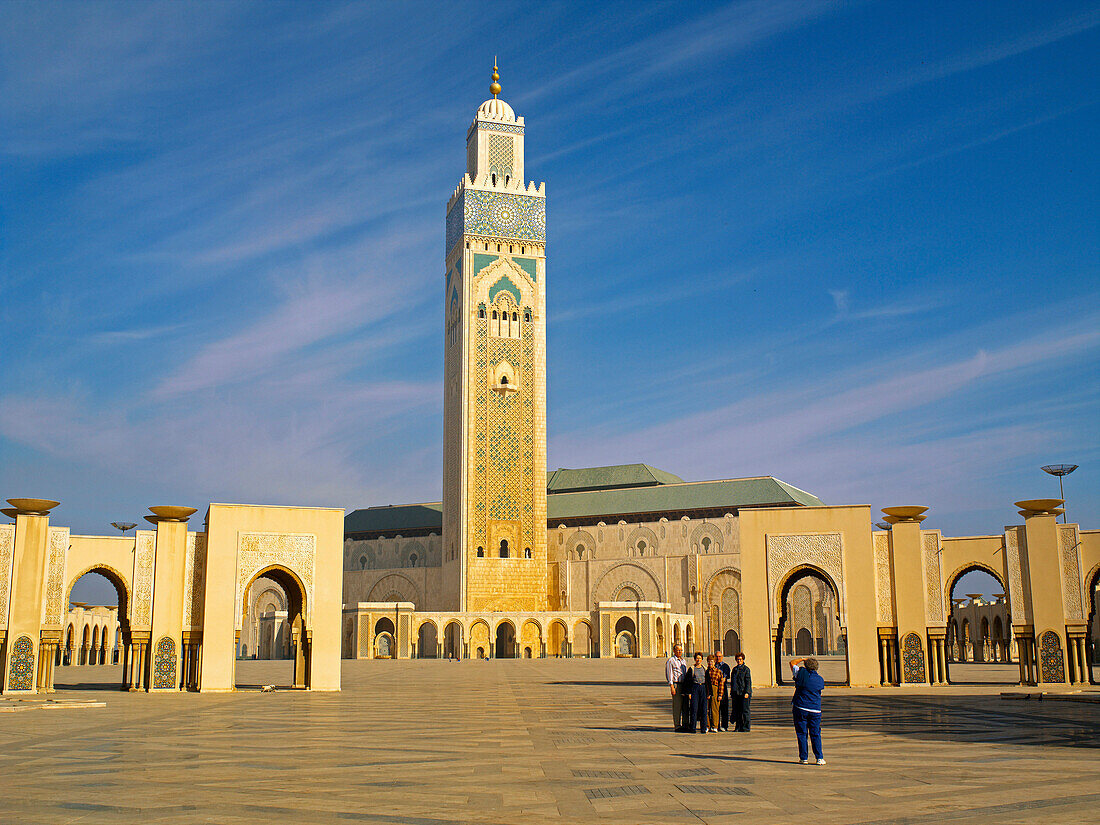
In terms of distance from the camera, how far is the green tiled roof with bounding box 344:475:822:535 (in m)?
49.2

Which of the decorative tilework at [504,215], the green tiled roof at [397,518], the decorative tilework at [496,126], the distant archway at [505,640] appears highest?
the decorative tilework at [496,126]

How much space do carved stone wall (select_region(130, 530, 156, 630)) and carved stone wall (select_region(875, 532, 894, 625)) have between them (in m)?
12.5

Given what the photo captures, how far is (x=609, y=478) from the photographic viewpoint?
54.4m

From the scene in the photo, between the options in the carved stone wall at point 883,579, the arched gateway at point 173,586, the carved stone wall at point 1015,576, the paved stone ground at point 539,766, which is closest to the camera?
the paved stone ground at point 539,766

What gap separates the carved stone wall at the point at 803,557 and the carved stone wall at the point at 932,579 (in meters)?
1.49

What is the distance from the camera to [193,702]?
15.8 meters

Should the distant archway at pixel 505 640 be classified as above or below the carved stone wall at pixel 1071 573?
below

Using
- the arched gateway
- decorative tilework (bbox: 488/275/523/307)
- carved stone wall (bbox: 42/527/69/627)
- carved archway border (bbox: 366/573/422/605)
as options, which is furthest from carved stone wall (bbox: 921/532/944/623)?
carved archway border (bbox: 366/573/422/605)

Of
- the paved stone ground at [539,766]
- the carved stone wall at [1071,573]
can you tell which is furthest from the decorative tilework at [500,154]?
the paved stone ground at [539,766]

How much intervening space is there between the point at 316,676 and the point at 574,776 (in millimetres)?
12554

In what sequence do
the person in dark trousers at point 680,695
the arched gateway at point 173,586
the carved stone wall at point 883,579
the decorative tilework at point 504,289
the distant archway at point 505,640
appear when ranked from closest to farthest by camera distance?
the person in dark trousers at point 680,695 → the arched gateway at point 173,586 → the carved stone wall at point 883,579 → the distant archway at point 505,640 → the decorative tilework at point 504,289

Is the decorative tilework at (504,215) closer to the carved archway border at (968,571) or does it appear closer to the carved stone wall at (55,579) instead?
the carved stone wall at (55,579)

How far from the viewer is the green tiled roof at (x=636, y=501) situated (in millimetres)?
49156

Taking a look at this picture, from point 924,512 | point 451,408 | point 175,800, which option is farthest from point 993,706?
point 451,408
